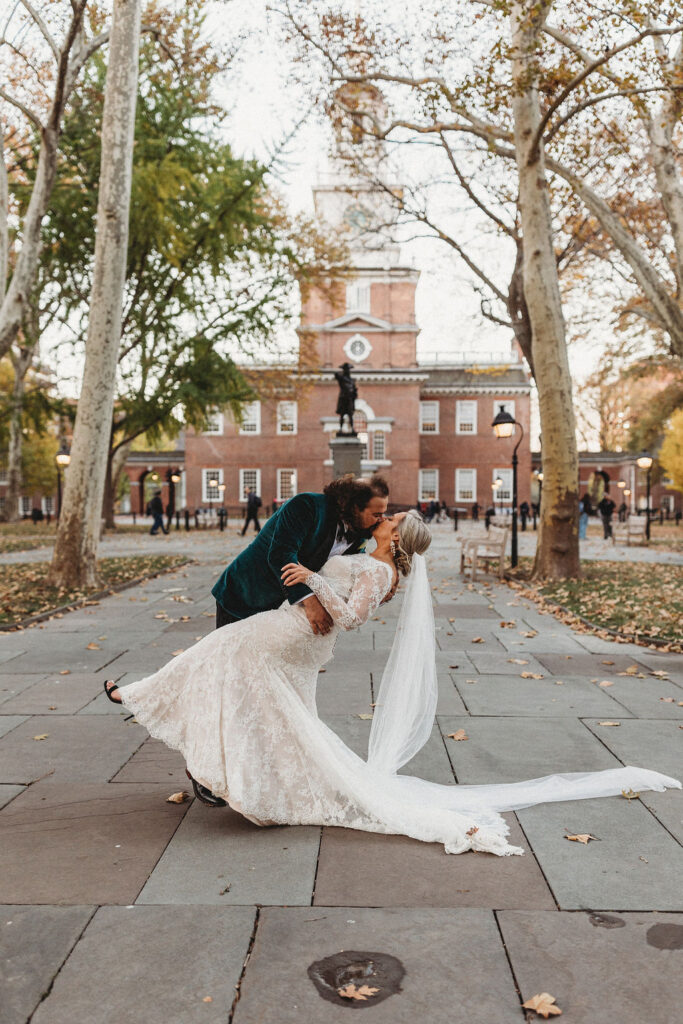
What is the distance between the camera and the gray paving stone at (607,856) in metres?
3.03

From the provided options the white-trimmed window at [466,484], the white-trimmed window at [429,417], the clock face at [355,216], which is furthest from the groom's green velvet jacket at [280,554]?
the white-trimmed window at [429,417]

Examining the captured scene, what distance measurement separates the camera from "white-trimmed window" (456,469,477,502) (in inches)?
2149

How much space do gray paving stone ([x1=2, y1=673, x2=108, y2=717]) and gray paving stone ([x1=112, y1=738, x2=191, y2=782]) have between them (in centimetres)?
110

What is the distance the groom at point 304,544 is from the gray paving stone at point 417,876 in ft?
2.73

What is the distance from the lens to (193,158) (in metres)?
21.2

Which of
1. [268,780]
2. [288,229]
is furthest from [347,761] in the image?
[288,229]

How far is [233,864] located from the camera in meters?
3.31

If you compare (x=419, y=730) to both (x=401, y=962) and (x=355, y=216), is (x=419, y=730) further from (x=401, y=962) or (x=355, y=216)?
(x=355, y=216)

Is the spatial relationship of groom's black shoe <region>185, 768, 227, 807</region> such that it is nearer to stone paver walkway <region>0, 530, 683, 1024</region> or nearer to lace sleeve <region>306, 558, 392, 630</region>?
stone paver walkway <region>0, 530, 683, 1024</region>

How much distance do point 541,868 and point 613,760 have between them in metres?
1.60

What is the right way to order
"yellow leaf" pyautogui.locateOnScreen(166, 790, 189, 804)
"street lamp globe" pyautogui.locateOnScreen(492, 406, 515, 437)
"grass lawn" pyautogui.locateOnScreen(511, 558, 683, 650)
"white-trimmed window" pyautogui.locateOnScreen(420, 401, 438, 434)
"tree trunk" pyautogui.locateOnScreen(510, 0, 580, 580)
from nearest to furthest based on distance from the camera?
"yellow leaf" pyautogui.locateOnScreen(166, 790, 189, 804)
"grass lawn" pyautogui.locateOnScreen(511, 558, 683, 650)
"tree trunk" pyautogui.locateOnScreen(510, 0, 580, 580)
"street lamp globe" pyautogui.locateOnScreen(492, 406, 515, 437)
"white-trimmed window" pyautogui.locateOnScreen(420, 401, 438, 434)

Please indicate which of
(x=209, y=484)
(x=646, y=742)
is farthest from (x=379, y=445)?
(x=646, y=742)

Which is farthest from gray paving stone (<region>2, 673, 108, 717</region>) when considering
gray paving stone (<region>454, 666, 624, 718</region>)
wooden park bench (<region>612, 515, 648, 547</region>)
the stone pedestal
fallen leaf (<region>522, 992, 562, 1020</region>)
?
wooden park bench (<region>612, 515, 648, 547</region>)

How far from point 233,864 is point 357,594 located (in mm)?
1225
